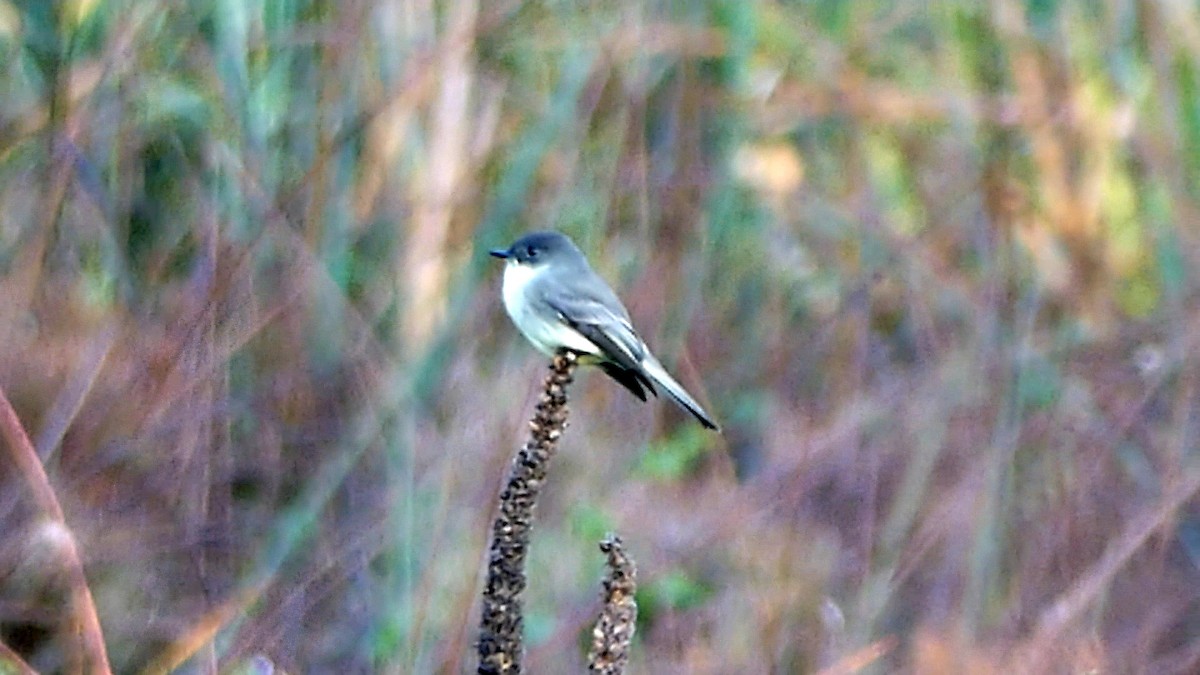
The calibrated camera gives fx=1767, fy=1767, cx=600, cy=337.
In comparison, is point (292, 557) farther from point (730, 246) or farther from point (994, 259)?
point (730, 246)

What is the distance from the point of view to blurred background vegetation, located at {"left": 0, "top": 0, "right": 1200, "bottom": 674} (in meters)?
4.05

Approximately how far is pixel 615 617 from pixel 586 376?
3902 millimetres

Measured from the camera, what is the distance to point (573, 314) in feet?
13.4

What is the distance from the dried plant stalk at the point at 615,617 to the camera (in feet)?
6.14

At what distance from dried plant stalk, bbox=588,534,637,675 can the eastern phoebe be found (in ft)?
5.95

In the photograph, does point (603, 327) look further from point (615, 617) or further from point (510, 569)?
point (615, 617)

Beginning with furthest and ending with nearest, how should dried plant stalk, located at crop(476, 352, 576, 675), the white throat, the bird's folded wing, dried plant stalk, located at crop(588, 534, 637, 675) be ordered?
1. the white throat
2. the bird's folded wing
3. dried plant stalk, located at crop(476, 352, 576, 675)
4. dried plant stalk, located at crop(588, 534, 637, 675)

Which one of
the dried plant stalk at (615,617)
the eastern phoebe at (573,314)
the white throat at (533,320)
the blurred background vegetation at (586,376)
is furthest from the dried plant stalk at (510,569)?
the white throat at (533,320)

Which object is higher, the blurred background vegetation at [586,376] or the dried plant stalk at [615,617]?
the dried plant stalk at [615,617]

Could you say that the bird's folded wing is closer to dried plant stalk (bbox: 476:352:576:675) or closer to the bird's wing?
the bird's wing

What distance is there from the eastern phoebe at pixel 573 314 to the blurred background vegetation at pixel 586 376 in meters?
0.17

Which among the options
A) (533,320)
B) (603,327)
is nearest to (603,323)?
(603,327)

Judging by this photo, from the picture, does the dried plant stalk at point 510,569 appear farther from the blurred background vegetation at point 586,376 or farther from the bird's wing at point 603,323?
the bird's wing at point 603,323

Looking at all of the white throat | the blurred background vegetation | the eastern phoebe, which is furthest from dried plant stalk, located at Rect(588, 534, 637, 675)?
the white throat
